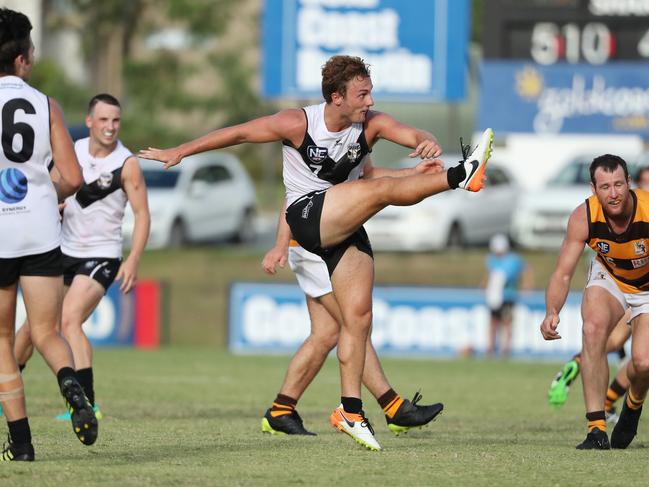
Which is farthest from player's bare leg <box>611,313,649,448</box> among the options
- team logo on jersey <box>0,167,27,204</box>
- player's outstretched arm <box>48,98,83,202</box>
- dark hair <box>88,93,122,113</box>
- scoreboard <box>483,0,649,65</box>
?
scoreboard <box>483,0,649,65</box>

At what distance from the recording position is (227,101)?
45844mm

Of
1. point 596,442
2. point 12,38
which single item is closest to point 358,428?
point 596,442

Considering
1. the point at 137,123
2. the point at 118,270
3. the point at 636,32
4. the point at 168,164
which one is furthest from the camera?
the point at 137,123

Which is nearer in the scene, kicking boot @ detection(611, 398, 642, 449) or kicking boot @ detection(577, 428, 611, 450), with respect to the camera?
kicking boot @ detection(577, 428, 611, 450)

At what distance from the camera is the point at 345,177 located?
9062mm

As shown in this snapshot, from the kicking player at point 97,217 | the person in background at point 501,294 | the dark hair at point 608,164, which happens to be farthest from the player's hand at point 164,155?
the person in background at point 501,294

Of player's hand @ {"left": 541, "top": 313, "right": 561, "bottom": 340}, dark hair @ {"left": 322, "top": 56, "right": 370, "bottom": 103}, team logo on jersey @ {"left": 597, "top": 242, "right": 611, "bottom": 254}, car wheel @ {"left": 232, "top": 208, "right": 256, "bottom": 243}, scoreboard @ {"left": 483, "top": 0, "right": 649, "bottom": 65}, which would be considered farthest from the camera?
car wheel @ {"left": 232, "top": 208, "right": 256, "bottom": 243}

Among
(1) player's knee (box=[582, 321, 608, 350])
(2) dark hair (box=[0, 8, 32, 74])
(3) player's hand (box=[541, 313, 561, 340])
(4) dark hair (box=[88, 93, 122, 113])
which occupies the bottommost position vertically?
(1) player's knee (box=[582, 321, 608, 350])

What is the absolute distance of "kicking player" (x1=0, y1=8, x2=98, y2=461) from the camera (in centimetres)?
730

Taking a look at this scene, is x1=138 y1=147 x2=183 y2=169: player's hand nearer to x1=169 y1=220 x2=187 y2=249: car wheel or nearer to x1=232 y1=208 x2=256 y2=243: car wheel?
x1=169 y1=220 x2=187 y2=249: car wheel

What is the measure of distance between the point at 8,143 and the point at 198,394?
7363 mm

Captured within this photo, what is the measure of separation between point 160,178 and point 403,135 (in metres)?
18.7

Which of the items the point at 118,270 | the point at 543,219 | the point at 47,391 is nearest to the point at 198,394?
the point at 47,391

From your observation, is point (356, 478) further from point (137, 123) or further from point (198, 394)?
point (137, 123)
